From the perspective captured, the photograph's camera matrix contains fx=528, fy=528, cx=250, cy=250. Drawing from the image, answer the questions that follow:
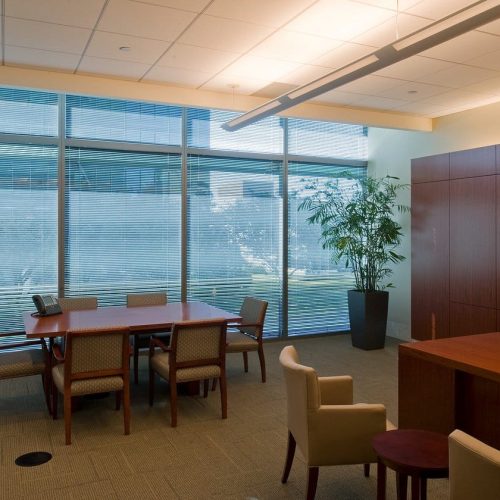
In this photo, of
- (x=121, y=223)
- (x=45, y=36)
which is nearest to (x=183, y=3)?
(x=45, y=36)

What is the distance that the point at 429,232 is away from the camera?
6508 millimetres

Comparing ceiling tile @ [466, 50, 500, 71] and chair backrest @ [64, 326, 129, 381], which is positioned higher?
ceiling tile @ [466, 50, 500, 71]

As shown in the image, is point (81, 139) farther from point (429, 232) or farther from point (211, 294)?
point (429, 232)

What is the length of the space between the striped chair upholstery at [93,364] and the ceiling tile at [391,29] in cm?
292

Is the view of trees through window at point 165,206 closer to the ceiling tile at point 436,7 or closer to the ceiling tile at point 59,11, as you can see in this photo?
the ceiling tile at point 59,11

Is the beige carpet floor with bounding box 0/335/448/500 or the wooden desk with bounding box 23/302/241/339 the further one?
the wooden desk with bounding box 23/302/241/339

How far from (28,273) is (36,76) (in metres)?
2.30

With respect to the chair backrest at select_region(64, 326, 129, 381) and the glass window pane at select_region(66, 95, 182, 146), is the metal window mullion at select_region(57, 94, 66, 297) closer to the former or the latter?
the glass window pane at select_region(66, 95, 182, 146)

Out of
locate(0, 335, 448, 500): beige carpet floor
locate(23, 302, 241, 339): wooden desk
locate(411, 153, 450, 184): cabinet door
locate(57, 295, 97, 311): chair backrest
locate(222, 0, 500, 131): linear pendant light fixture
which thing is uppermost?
locate(222, 0, 500, 131): linear pendant light fixture

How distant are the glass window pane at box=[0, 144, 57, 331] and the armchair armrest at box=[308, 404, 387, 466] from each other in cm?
442

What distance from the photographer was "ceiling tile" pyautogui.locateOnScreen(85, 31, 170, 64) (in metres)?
4.19

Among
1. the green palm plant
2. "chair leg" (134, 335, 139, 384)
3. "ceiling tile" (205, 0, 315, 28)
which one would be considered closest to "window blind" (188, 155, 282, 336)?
the green palm plant

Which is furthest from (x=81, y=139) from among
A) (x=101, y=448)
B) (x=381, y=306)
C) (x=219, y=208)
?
(x=381, y=306)

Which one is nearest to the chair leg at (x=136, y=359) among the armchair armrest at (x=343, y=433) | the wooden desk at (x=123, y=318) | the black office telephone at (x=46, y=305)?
the wooden desk at (x=123, y=318)
